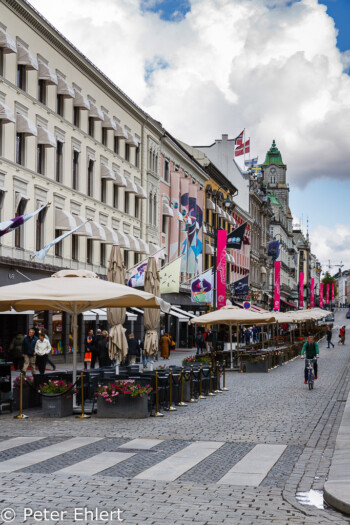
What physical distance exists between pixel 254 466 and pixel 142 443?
8.24 ft

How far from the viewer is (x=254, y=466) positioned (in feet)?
36.5

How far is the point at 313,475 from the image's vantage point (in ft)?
35.1

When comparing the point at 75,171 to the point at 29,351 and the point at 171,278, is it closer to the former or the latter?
the point at 171,278

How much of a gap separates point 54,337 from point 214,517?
31267 millimetres

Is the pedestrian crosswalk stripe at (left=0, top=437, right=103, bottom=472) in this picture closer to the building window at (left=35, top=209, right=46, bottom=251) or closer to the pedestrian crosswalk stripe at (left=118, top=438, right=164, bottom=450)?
the pedestrian crosswalk stripe at (left=118, top=438, right=164, bottom=450)

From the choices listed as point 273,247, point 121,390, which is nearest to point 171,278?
point 121,390

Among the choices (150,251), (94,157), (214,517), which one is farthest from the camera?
(150,251)

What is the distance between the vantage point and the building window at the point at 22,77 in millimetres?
35094

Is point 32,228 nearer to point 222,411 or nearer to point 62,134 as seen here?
point 62,134

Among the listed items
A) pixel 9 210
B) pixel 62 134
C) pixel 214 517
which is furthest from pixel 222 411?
pixel 62 134

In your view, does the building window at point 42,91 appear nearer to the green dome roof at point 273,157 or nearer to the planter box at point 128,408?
the planter box at point 128,408

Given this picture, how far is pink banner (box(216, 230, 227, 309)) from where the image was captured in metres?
38.2

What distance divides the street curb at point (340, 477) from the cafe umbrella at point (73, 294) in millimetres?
5368

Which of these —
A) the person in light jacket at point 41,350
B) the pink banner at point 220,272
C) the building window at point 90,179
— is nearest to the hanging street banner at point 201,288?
the pink banner at point 220,272
